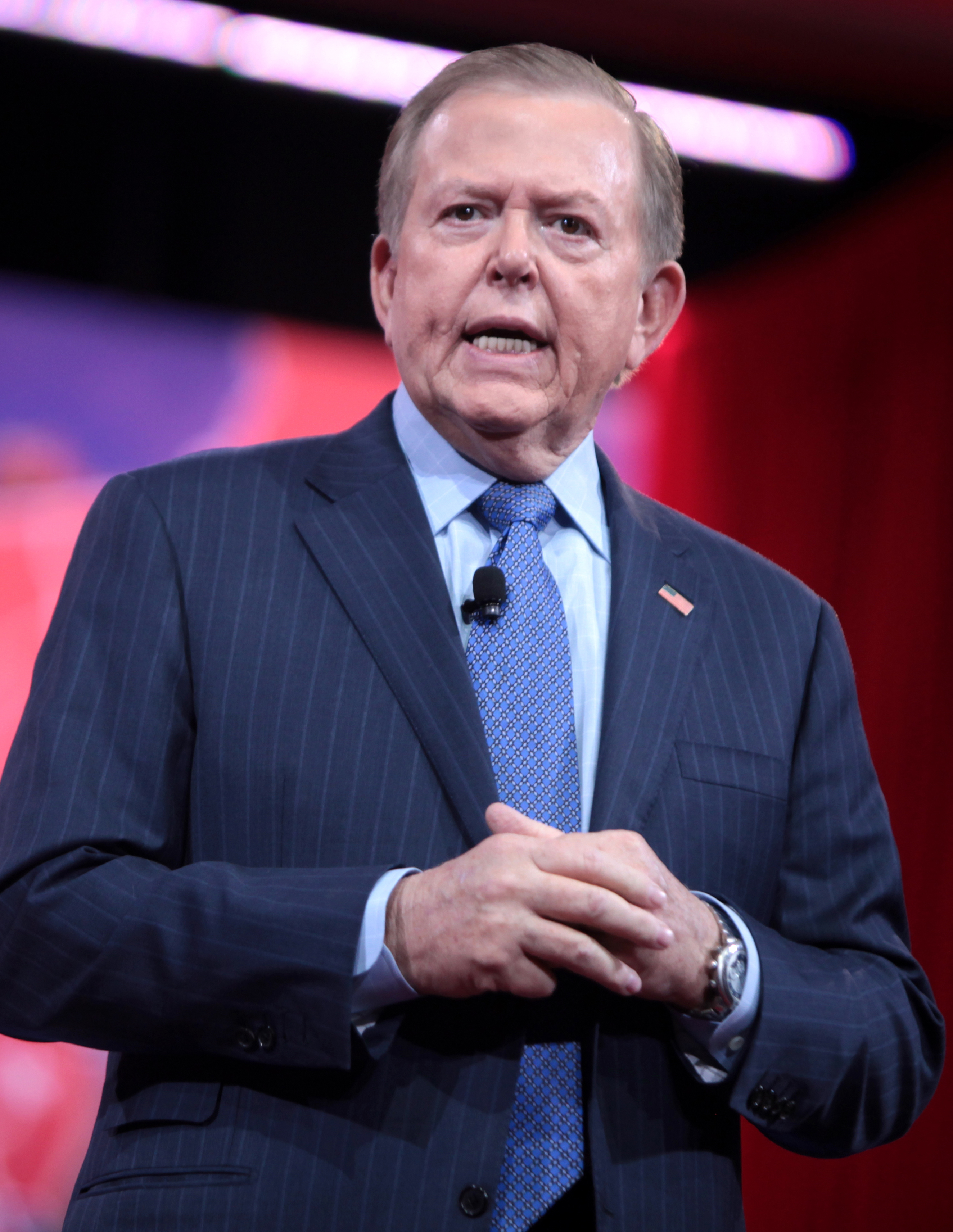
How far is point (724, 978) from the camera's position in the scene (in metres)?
1.31

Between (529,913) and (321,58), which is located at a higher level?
(321,58)

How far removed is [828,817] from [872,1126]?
0.35 m

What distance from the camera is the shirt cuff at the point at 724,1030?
4.36 ft

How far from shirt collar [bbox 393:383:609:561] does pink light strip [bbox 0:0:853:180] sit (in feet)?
6.37

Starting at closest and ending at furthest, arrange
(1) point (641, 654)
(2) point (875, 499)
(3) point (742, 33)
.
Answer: (1) point (641, 654) → (3) point (742, 33) → (2) point (875, 499)

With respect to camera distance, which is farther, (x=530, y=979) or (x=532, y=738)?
(x=532, y=738)

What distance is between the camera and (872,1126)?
1.44 metres

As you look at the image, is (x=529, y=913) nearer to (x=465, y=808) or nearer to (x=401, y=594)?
(x=465, y=808)

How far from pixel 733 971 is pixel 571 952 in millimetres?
231

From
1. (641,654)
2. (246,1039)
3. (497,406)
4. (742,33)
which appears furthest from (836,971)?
(742,33)

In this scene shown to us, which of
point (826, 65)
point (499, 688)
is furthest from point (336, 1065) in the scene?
point (826, 65)

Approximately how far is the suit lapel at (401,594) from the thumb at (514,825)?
0.08 metres

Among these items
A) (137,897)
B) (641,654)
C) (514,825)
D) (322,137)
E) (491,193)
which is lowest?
(137,897)

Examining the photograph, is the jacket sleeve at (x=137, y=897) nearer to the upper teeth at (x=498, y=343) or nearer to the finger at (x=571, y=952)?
the finger at (x=571, y=952)
